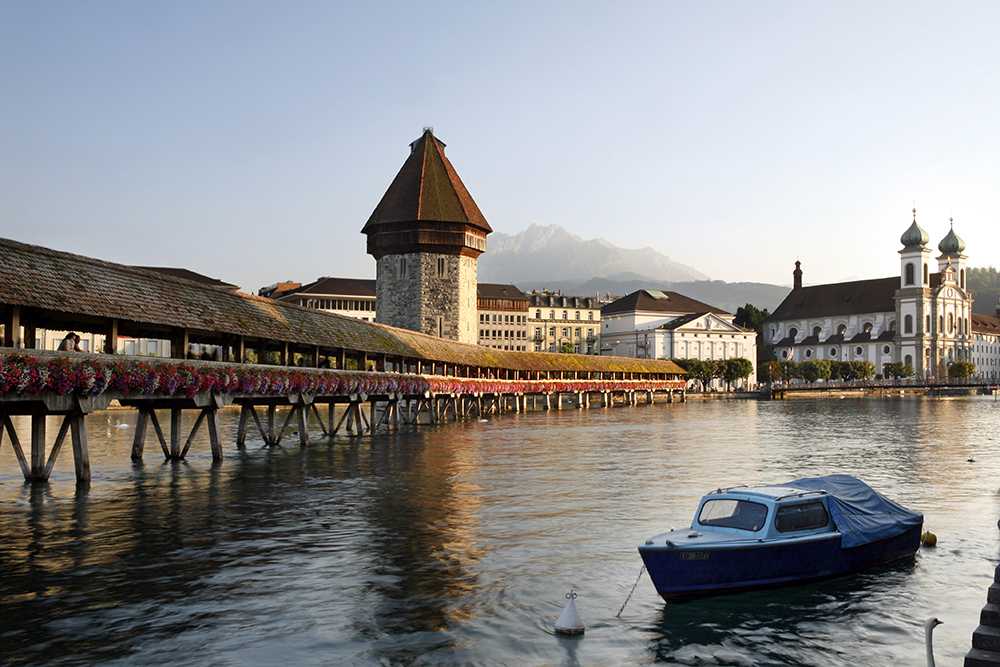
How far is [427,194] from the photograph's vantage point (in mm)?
92750

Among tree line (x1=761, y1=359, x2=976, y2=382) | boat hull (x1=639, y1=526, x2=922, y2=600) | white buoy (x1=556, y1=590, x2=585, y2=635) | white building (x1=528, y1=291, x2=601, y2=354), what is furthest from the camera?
white building (x1=528, y1=291, x2=601, y2=354)

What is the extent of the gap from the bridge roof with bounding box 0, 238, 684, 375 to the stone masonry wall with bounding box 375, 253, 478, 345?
29053 millimetres

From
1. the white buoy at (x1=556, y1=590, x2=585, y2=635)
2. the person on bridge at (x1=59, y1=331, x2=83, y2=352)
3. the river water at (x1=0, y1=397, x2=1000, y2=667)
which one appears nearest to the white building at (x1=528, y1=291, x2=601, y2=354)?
the person on bridge at (x1=59, y1=331, x2=83, y2=352)

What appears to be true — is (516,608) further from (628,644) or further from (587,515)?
(587,515)

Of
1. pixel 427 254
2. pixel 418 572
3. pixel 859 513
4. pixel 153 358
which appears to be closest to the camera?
pixel 418 572

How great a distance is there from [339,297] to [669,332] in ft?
203

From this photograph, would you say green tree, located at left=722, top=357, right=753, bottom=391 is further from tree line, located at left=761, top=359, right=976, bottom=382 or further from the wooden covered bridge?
the wooden covered bridge

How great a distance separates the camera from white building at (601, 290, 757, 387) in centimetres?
18338

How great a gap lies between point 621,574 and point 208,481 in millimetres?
18666

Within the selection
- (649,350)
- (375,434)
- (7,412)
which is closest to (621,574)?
(7,412)

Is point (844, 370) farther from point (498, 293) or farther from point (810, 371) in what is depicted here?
point (498, 293)

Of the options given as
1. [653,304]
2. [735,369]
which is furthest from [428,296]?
[653,304]

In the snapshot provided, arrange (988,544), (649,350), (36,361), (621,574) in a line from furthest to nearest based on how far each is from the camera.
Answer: (649,350) → (36,361) → (988,544) → (621,574)

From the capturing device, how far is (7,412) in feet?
88.8
